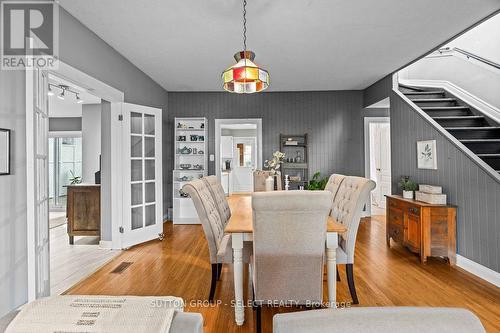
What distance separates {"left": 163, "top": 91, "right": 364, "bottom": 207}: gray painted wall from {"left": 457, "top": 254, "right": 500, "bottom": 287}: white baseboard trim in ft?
9.57

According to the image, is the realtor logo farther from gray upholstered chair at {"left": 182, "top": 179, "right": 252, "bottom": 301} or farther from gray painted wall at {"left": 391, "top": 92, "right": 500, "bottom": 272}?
gray painted wall at {"left": 391, "top": 92, "right": 500, "bottom": 272}

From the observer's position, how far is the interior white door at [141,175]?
3.98 m

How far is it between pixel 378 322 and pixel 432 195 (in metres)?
3.43

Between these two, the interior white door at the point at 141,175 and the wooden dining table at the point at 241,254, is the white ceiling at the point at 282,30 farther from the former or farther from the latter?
the wooden dining table at the point at 241,254

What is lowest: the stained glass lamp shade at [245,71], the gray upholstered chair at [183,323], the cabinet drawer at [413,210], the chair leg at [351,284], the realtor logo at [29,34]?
the chair leg at [351,284]

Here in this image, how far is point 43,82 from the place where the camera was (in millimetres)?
2336

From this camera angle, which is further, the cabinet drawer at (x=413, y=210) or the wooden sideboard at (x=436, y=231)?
the cabinet drawer at (x=413, y=210)

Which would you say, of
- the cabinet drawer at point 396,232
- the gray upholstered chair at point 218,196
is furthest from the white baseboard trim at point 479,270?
the gray upholstered chair at point 218,196

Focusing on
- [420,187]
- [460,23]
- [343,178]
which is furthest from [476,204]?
[460,23]

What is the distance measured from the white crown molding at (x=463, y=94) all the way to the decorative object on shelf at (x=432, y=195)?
1.57 meters

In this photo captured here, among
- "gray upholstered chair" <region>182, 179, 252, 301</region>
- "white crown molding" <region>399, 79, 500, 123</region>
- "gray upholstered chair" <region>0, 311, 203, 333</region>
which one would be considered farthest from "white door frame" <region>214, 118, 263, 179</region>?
"gray upholstered chair" <region>0, 311, 203, 333</region>

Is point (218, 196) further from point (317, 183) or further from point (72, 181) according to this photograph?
point (72, 181)

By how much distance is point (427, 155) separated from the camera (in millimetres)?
3857

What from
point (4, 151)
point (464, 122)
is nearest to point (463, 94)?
point (464, 122)
